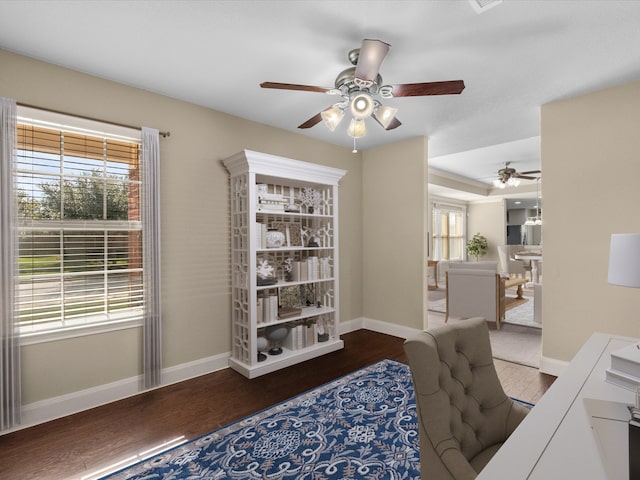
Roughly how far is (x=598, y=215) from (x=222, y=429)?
3525mm

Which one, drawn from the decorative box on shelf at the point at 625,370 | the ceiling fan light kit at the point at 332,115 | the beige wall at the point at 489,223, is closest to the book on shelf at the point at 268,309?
the ceiling fan light kit at the point at 332,115

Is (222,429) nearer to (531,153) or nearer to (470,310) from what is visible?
(470,310)

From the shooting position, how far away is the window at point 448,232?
9180mm

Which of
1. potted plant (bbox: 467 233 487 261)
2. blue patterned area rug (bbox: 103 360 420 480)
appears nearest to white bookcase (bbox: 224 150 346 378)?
blue patterned area rug (bbox: 103 360 420 480)

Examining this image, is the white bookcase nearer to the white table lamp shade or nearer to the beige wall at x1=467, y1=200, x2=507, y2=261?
the white table lamp shade

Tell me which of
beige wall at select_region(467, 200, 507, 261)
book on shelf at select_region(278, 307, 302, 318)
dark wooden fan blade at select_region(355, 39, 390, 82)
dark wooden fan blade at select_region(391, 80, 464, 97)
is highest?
dark wooden fan blade at select_region(355, 39, 390, 82)

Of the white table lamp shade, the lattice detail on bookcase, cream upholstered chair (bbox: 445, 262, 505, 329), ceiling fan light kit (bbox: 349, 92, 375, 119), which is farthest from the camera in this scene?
cream upholstered chair (bbox: 445, 262, 505, 329)

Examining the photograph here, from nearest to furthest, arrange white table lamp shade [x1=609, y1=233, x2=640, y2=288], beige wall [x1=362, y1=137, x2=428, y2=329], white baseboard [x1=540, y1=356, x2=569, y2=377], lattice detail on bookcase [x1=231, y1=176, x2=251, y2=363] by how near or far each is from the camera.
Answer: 1. white table lamp shade [x1=609, y1=233, x2=640, y2=288]
2. white baseboard [x1=540, y1=356, x2=569, y2=377]
3. lattice detail on bookcase [x1=231, y1=176, x2=251, y2=363]
4. beige wall [x1=362, y1=137, x2=428, y2=329]

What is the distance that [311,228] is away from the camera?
4094mm

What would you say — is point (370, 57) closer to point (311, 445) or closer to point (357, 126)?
point (357, 126)

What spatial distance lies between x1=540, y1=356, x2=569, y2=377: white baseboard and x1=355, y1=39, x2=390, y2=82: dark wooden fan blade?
121 inches

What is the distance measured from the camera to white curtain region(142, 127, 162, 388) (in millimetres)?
2766

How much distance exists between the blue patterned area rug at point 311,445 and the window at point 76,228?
4.27 feet

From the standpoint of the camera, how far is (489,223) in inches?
395
